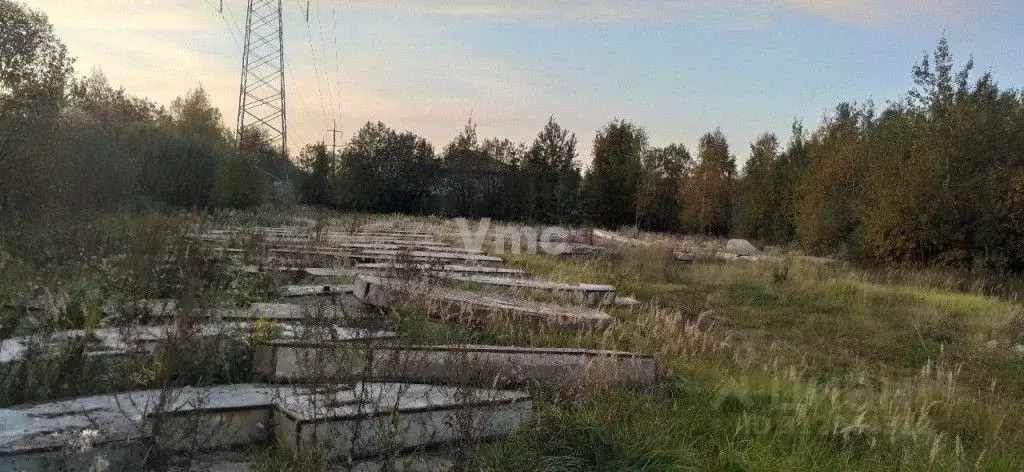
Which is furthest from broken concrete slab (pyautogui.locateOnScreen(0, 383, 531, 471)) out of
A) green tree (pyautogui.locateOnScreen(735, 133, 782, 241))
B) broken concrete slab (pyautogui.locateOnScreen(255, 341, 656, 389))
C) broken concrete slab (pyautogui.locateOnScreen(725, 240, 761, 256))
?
green tree (pyautogui.locateOnScreen(735, 133, 782, 241))

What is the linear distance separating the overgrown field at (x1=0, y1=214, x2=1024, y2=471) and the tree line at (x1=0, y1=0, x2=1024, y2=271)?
4.66 metres

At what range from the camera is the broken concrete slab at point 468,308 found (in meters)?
6.22

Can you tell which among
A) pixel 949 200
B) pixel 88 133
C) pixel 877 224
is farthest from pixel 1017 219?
pixel 88 133

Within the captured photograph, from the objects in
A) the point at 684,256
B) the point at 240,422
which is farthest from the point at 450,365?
the point at 684,256

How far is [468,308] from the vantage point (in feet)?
21.1

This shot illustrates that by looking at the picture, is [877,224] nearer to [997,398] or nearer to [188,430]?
[997,398]

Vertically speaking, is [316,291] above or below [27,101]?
below

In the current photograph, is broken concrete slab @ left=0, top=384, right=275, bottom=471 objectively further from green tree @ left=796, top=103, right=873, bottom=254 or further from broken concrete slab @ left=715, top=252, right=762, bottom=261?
green tree @ left=796, top=103, right=873, bottom=254

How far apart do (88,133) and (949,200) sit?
20.2m

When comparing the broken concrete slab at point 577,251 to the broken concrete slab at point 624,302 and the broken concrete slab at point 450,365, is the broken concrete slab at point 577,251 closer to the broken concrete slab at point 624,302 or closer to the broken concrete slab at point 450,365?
the broken concrete slab at point 624,302

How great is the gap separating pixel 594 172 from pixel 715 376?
35754mm

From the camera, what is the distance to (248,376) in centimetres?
424

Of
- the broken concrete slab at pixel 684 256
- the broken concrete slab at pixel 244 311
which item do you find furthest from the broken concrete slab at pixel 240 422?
the broken concrete slab at pixel 684 256

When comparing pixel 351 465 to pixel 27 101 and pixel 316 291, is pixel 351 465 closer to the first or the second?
pixel 316 291
